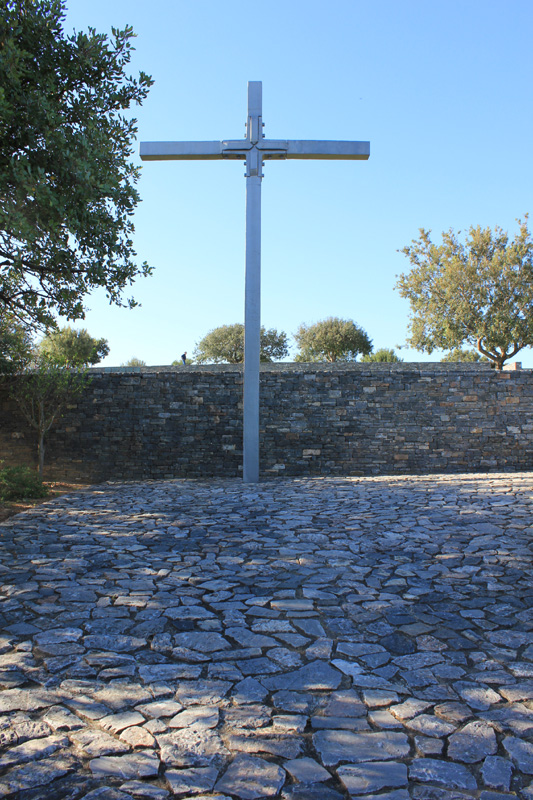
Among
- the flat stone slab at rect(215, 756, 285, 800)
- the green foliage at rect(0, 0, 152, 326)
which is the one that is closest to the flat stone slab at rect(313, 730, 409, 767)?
the flat stone slab at rect(215, 756, 285, 800)

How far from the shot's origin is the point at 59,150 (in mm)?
6012

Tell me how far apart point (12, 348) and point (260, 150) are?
629 cm

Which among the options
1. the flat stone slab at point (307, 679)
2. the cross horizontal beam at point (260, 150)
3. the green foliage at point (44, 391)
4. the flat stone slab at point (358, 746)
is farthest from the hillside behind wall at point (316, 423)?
the flat stone slab at point (358, 746)

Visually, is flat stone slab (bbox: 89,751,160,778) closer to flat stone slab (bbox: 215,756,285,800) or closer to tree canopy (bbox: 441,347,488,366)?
flat stone slab (bbox: 215,756,285,800)

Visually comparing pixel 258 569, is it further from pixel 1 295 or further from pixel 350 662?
pixel 1 295

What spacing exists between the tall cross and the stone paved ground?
3.80 metres

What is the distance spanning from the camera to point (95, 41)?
20.2 ft

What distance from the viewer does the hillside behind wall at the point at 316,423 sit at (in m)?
11.8

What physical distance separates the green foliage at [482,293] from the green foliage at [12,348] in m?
20.3

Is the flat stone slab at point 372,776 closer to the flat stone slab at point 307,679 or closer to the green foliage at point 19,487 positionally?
the flat stone slab at point 307,679

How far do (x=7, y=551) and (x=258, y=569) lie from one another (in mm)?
2701

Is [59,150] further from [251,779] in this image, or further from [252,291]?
[251,779]

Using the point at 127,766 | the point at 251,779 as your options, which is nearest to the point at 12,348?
the point at 127,766

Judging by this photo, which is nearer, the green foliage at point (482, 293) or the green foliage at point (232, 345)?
the green foliage at point (482, 293)
